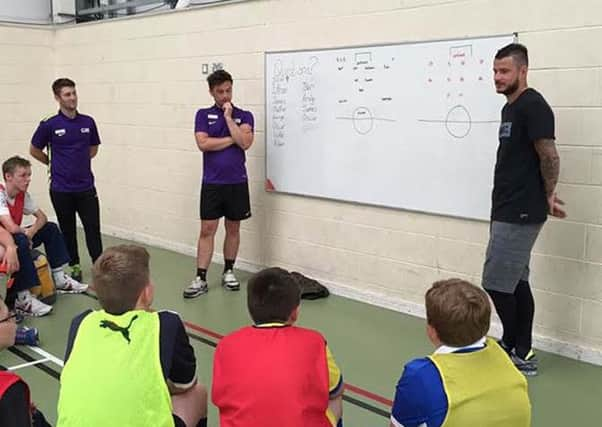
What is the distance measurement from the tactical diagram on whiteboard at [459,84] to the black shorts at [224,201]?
Answer: 59.3 inches

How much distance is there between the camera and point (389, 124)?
4.43m

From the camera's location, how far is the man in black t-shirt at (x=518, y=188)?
316 centimetres

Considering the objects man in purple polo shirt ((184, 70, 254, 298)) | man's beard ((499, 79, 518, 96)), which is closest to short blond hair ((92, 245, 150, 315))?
man's beard ((499, 79, 518, 96))

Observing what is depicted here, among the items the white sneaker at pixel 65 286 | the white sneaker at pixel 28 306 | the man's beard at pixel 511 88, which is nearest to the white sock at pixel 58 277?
the white sneaker at pixel 65 286

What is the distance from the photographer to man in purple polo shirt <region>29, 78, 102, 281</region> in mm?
5031

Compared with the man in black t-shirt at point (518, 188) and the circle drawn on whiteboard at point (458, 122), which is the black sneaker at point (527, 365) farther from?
the circle drawn on whiteboard at point (458, 122)

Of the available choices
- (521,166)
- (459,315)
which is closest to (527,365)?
(521,166)

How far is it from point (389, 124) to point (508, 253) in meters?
1.41

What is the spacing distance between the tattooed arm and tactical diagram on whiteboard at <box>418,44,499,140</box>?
0.72 meters

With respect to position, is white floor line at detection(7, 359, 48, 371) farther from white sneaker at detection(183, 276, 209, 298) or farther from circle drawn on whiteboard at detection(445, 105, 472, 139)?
circle drawn on whiteboard at detection(445, 105, 472, 139)

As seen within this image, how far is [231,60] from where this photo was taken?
18.1ft

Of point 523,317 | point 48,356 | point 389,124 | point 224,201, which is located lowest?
point 48,356

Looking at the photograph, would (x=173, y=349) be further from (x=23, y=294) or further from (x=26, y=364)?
(x=23, y=294)

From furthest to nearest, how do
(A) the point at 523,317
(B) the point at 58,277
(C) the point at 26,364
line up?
(B) the point at 58,277
(C) the point at 26,364
(A) the point at 523,317
